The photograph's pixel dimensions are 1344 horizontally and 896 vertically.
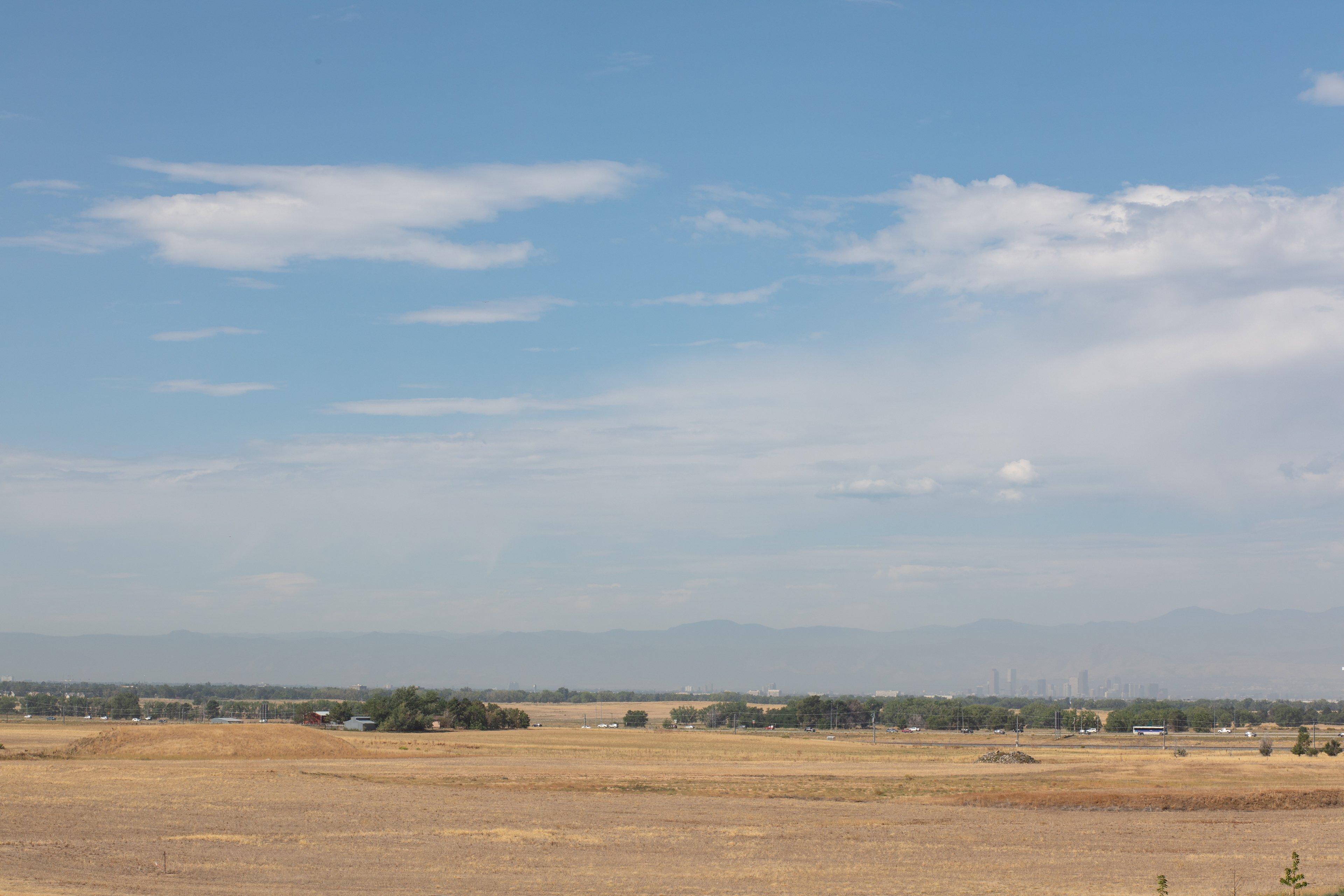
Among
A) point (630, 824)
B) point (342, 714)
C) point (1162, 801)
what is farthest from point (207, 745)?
point (342, 714)

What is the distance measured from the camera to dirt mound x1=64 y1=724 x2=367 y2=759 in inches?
2874

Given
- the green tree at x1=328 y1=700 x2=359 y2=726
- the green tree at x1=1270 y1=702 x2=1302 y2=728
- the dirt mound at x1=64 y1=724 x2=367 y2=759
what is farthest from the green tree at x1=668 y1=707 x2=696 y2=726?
the dirt mound at x1=64 y1=724 x2=367 y2=759

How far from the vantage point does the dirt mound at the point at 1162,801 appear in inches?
1893

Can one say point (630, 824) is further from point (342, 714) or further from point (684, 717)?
point (684, 717)

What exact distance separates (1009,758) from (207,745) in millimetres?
55306

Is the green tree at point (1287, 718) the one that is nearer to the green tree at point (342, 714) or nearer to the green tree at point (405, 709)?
the green tree at point (405, 709)

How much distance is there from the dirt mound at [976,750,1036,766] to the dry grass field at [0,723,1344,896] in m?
3.80

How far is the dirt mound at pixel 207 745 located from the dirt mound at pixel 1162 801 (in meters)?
43.9

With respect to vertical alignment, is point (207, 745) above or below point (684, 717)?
above

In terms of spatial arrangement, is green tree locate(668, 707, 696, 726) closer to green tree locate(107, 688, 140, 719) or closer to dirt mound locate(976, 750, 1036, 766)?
green tree locate(107, 688, 140, 719)

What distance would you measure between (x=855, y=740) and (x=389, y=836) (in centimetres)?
8777

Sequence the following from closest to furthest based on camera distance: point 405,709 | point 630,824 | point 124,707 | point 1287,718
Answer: point 630,824 < point 405,709 < point 124,707 < point 1287,718

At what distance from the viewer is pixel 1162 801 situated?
4903 centimetres

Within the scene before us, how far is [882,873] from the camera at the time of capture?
28359 mm
